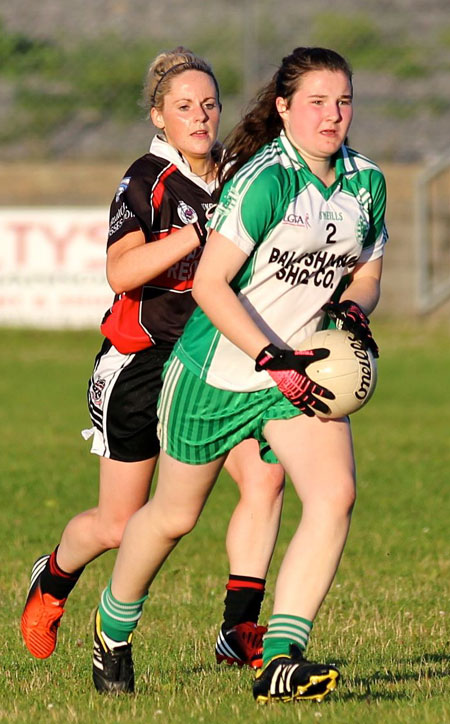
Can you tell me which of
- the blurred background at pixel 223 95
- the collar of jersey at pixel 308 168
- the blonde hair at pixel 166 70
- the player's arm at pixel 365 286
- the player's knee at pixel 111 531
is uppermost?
the blurred background at pixel 223 95

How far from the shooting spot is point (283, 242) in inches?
177

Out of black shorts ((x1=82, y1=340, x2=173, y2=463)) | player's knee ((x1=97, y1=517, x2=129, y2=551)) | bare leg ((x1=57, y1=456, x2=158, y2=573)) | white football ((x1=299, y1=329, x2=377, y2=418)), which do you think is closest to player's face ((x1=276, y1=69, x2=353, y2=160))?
white football ((x1=299, y1=329, x2=377, y2=418))

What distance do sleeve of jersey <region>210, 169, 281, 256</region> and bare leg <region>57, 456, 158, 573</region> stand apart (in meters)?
1.44

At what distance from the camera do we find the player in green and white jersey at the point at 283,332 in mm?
4426

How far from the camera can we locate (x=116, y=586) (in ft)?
16.3

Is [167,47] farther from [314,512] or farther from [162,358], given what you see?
[314,512]

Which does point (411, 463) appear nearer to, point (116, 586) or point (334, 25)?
point (116, 586)

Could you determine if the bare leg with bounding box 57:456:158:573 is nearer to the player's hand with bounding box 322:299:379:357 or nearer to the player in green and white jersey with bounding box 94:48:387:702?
the player in green and white jersey with bounding box 94:48:387:702

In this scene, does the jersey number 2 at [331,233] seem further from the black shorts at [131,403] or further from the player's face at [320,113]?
the black shorts at [131,403]

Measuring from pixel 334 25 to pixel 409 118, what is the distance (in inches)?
82.6

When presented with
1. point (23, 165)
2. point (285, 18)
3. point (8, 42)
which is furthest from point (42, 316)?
point (285, 18)

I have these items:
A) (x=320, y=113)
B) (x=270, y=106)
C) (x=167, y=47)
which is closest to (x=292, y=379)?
(x=320, y=113)

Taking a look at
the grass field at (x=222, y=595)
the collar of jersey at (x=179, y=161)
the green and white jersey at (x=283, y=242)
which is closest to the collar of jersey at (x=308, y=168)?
the green and white jersey at (x=283, y=242)

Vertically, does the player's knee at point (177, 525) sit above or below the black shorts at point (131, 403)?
below
